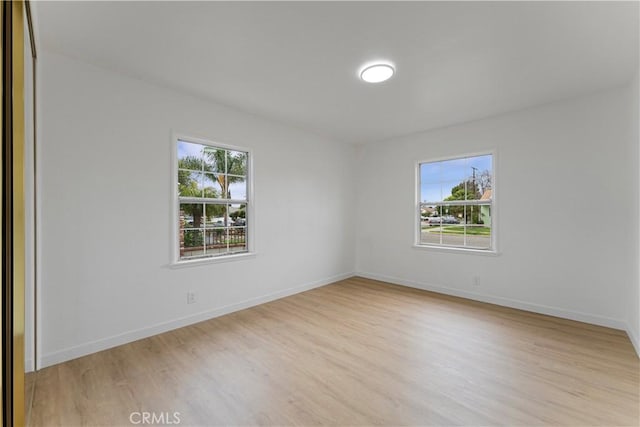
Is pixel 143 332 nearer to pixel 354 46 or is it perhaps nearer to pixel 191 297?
pixel 191 297

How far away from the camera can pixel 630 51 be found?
2.32m

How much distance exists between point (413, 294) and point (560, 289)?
5.63 ft

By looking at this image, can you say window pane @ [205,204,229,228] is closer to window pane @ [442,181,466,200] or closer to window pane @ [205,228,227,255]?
window pane @ [205,228,227,255]

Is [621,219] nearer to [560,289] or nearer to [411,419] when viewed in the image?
[560,289]

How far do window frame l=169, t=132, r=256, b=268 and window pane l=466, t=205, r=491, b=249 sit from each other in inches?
121

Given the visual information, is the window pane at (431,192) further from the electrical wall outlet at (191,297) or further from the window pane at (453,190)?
the electrical wall outlet at (191,297)

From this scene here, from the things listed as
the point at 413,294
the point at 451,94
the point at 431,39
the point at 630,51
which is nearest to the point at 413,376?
the point at 413,294

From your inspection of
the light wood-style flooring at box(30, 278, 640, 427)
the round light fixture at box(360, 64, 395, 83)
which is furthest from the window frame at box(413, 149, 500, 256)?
the round light fixture at box(360, 64, 395, 83)

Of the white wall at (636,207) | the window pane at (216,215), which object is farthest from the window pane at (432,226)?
the window pane at (216,215)

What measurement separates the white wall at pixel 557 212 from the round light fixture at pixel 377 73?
6.61ft

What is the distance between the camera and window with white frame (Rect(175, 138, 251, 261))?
3.20 meters

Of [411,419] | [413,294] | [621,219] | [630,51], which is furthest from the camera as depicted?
[413,294]

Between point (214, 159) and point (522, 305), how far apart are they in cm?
423

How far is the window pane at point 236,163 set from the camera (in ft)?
11.9
